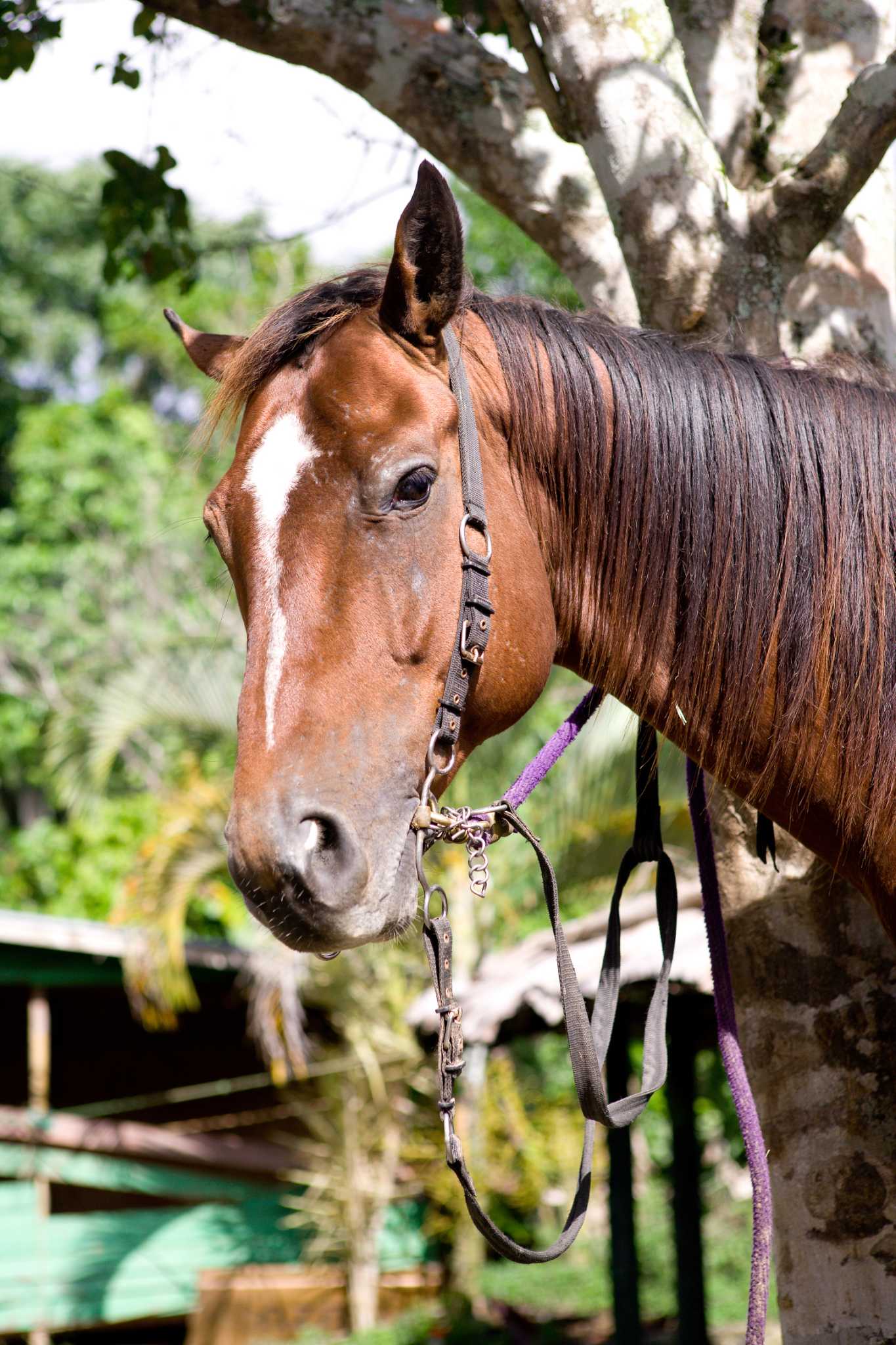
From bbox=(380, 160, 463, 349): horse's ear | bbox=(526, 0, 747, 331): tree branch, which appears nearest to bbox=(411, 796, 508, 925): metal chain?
bbox=(380, 160, 463, 349): horse's ear

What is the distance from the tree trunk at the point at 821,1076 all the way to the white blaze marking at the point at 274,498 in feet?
3.72

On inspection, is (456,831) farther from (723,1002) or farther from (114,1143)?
(114,1143)

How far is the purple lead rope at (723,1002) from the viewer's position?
200 cm

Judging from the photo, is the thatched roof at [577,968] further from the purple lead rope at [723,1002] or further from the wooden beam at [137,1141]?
the wooden beam at [137,1141]

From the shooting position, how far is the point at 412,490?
1.79m

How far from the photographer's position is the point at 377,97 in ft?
9.87

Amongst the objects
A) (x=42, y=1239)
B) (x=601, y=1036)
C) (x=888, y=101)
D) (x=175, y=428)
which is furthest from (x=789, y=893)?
(x=175, y=428)

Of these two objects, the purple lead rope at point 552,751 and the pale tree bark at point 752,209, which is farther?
the pale tree bark at point 752,209

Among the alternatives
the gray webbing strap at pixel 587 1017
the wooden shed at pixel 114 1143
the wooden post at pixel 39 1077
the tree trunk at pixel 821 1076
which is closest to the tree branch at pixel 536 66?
the gray webbing strap at pixel 587 1017

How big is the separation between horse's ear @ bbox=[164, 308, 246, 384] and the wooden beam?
829cm

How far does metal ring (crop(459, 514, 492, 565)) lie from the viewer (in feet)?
5.88

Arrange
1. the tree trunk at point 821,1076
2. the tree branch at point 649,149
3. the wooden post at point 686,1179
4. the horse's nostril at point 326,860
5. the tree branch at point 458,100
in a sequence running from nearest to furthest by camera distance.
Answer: the horse's nostril at point 326,860 → the tree trunk at point 821,1076 → the tree branch at point 649,149 → the tree branch at point 458,100 → the wooden post at point 686,1179

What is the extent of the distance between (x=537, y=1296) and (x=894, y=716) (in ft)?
37.0

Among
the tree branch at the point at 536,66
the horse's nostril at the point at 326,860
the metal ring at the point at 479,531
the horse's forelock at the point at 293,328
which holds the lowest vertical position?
the horse's nostril at the point at 326,860
